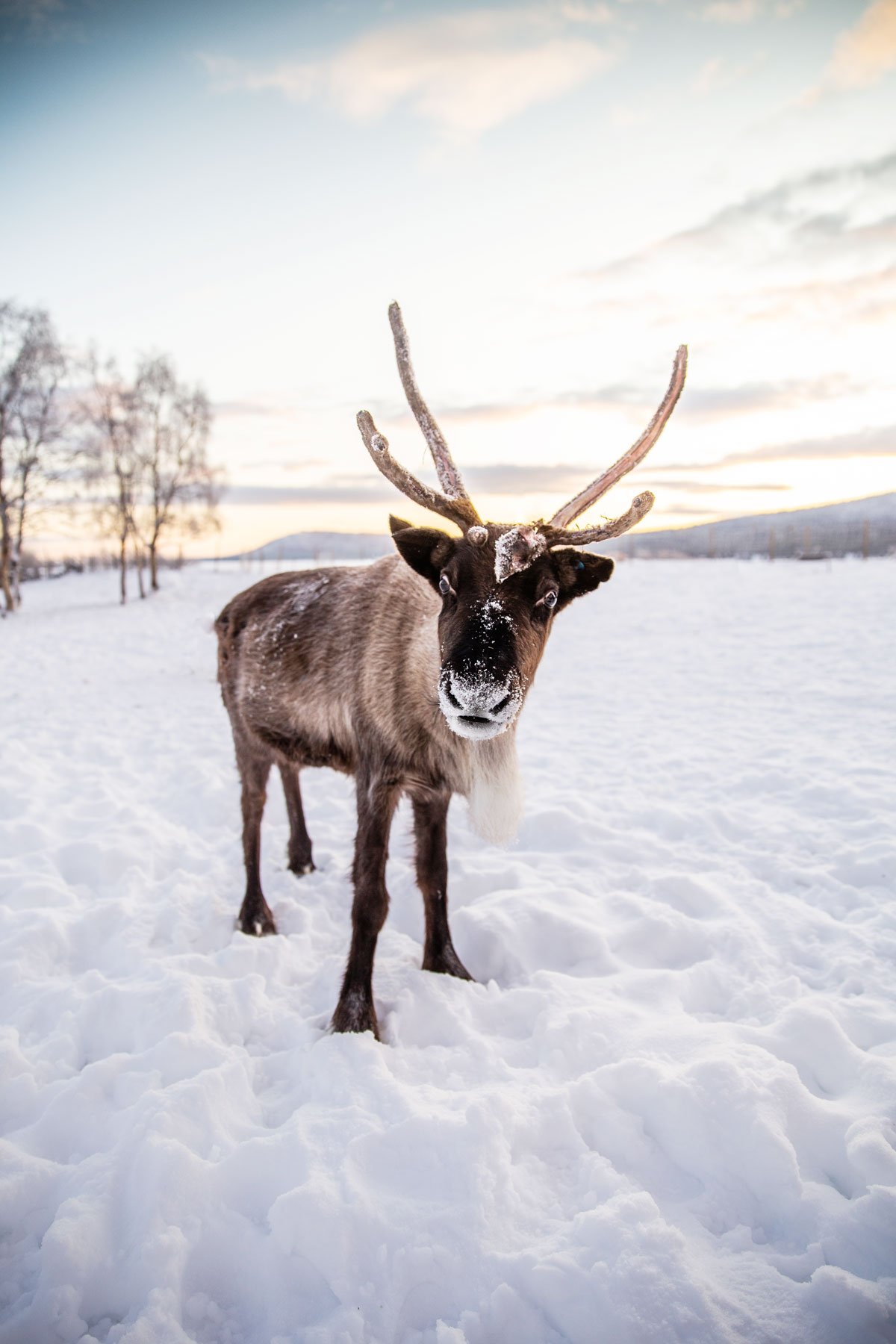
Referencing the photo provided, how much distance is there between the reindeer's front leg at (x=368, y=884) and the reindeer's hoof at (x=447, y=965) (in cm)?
38

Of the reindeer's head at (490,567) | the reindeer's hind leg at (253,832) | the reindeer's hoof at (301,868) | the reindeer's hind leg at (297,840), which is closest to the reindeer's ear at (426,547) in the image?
the reindeer's head at (490,567)

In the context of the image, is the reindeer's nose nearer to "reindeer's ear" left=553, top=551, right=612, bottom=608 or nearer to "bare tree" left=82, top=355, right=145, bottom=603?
"reindeer's ear" left=553, top=551, right=612, bottom=608

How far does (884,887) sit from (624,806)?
6.64ft

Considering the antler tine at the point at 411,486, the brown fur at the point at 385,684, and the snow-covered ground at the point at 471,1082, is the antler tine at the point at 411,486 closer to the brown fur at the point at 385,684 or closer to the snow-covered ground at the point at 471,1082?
the brown fur at the point at 385,684

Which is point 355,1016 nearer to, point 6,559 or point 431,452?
point 431,452

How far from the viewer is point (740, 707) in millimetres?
9141

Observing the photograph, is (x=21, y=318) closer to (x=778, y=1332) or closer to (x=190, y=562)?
(x=190, y=562)

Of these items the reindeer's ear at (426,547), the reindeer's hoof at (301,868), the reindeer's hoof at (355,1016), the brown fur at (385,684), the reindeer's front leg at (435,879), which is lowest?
the reindeer's hoof at (301,868)

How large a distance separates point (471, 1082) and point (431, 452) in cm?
283

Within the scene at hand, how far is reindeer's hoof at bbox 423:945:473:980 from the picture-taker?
3.34 meters

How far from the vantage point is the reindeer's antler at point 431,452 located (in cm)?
298

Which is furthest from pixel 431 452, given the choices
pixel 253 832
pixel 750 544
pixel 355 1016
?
pixel 750 544

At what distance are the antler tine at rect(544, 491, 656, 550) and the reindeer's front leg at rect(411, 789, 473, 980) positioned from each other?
140cm

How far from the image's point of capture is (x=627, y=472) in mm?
3188
